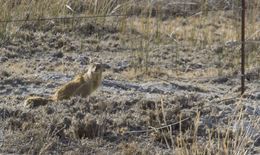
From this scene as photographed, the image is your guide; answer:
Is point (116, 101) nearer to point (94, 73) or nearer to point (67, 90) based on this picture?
point (67, 90)

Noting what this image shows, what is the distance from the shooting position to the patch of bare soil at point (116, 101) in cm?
666

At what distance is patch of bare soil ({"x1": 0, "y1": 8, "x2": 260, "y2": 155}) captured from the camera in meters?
6.66

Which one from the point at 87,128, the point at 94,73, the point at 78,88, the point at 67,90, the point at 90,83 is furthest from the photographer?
the point at 94,73

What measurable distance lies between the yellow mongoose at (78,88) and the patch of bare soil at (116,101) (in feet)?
0.41

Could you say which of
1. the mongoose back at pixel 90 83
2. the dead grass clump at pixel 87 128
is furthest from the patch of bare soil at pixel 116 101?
the mongoose back at pixel 90 83

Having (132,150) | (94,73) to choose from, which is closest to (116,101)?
(94,73)

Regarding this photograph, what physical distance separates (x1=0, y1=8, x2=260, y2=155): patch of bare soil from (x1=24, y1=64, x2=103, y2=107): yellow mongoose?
0.12 m

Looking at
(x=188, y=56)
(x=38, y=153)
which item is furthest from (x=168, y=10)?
(x=38, y=153)

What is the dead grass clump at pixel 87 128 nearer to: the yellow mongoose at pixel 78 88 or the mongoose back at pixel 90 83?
the yellow mongoose at pixel 78 88

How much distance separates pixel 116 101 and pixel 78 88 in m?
0.64

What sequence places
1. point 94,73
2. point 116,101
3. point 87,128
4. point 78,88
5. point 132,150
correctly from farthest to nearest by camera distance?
point 94,73 → point 78,88 → point 116,101 → point 87,128 → point 132,150

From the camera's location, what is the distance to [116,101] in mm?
7852

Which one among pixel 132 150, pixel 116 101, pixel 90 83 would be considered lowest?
pixel 132 150

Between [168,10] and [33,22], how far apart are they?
3.09 m
